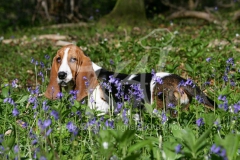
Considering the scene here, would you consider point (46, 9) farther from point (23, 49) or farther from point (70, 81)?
point (70, 81)

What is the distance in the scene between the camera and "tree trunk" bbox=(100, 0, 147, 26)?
33.0 feet

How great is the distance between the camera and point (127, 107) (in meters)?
3.59

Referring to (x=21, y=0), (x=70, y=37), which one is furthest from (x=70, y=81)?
(x=21, y=0)

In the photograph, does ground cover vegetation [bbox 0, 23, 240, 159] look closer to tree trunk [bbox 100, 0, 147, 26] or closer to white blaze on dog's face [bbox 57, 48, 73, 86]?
white blaze on dog's face [bbox 57, 48, 73, 86]

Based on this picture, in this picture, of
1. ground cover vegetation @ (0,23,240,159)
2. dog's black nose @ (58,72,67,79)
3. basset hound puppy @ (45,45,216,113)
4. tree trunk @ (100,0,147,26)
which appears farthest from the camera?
→ tree trunk @ (100,0,147,26)

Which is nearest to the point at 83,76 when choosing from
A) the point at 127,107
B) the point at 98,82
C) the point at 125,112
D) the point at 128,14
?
the point at 98,82

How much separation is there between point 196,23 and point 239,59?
208 inches

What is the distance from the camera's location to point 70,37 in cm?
938

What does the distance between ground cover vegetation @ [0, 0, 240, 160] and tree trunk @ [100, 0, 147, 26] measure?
0.98 feet

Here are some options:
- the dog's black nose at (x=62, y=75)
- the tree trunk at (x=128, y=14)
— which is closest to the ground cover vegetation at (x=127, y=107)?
the dog's black nose at (x=62, y=75)

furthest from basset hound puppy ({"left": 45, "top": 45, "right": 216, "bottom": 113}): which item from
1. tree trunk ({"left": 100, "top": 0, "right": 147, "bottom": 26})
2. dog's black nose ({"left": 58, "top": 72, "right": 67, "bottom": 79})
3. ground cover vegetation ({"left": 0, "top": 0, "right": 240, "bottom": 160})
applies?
tree trunk ({"left": 100, "top": 0, "right": 147, "bottom": 26})

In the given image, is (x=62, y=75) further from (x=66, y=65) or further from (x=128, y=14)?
(x=128, y=14)

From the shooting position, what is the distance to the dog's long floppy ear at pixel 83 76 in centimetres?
469

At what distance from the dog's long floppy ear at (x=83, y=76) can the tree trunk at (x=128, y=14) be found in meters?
5.23
